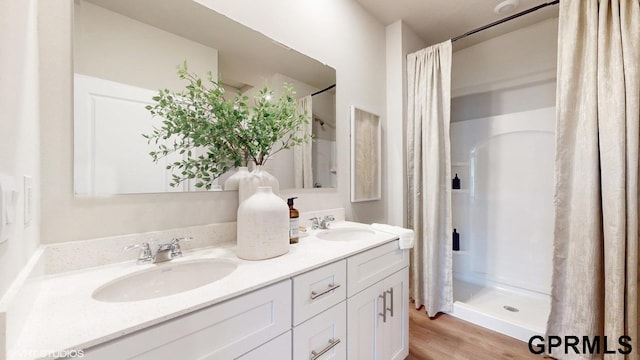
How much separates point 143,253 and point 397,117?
2018 millimetres

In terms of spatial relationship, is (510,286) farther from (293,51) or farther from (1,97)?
(1,97)

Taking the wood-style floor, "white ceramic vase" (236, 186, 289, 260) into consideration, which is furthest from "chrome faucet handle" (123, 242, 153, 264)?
the wood-style floor

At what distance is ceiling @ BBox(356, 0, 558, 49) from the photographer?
1.94 meters

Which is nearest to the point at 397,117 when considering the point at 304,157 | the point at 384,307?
the point at 304,157

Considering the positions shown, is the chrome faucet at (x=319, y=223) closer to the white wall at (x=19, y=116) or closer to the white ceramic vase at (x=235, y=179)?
the white ceramic vase at (x=235, y=179)

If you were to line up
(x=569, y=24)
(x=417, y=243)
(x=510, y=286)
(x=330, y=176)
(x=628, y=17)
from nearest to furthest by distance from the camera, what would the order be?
(x=628, y=17), (x=569, y=24), (x=330, y=176), (x=417, y=243), (x=510, y=286)

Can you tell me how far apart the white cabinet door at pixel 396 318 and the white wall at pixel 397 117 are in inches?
31.5

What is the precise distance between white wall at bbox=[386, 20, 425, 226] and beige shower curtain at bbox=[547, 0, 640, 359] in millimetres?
978

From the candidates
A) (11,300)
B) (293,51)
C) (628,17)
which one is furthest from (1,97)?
(628,17)

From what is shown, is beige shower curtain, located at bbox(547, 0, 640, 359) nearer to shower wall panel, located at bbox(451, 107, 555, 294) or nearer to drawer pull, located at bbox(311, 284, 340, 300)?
shower wall panel, located at bbox(451, 107, 555, 294)

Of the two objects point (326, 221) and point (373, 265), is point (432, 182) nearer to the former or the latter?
point (326, 221)

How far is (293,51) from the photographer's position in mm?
1523

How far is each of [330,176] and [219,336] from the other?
1213 millimetres

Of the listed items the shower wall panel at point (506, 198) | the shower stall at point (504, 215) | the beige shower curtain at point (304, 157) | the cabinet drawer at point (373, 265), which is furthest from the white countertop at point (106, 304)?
the shower wall panel at point (506, 198)
